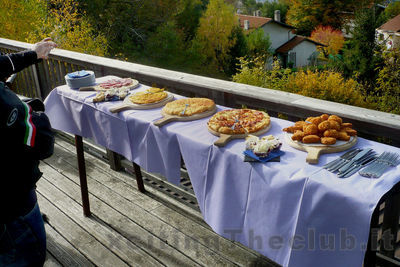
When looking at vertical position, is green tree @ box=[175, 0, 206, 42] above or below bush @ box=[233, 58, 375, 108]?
above

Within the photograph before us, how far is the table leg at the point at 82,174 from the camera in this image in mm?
2898

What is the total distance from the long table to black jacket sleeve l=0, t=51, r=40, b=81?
0.61 m

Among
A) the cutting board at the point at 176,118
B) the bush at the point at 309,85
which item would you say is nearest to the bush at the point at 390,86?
the bush at the point at 309,85

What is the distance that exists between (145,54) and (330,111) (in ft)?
76.5

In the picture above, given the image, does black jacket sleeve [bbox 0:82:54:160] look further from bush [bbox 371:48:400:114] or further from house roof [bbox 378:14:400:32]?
house roof [bbox 378:14:400:32]

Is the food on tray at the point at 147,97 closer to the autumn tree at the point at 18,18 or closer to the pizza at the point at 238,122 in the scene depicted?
the pizza at the point at 238,122

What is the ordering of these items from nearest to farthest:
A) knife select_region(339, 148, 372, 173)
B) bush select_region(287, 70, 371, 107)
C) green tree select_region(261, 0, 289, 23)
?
knife select_region(339, 148, 372, 173), bush select_region(287, 70, 371, 107), green tree select_region(261, 0, 289, 23)

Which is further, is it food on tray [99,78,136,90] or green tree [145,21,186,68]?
green tree [145,21,186,68]

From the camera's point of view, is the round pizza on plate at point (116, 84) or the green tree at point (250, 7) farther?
the green tree at point (250, 7)

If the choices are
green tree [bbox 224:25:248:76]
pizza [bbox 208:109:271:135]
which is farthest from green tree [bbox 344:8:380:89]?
pizza [bbox 208:109:271:135]

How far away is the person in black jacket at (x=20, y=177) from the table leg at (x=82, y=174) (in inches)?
52.9

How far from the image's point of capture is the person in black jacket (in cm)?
134

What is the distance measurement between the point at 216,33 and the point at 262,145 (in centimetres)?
3906

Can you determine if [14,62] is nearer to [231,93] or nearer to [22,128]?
[22,128]
